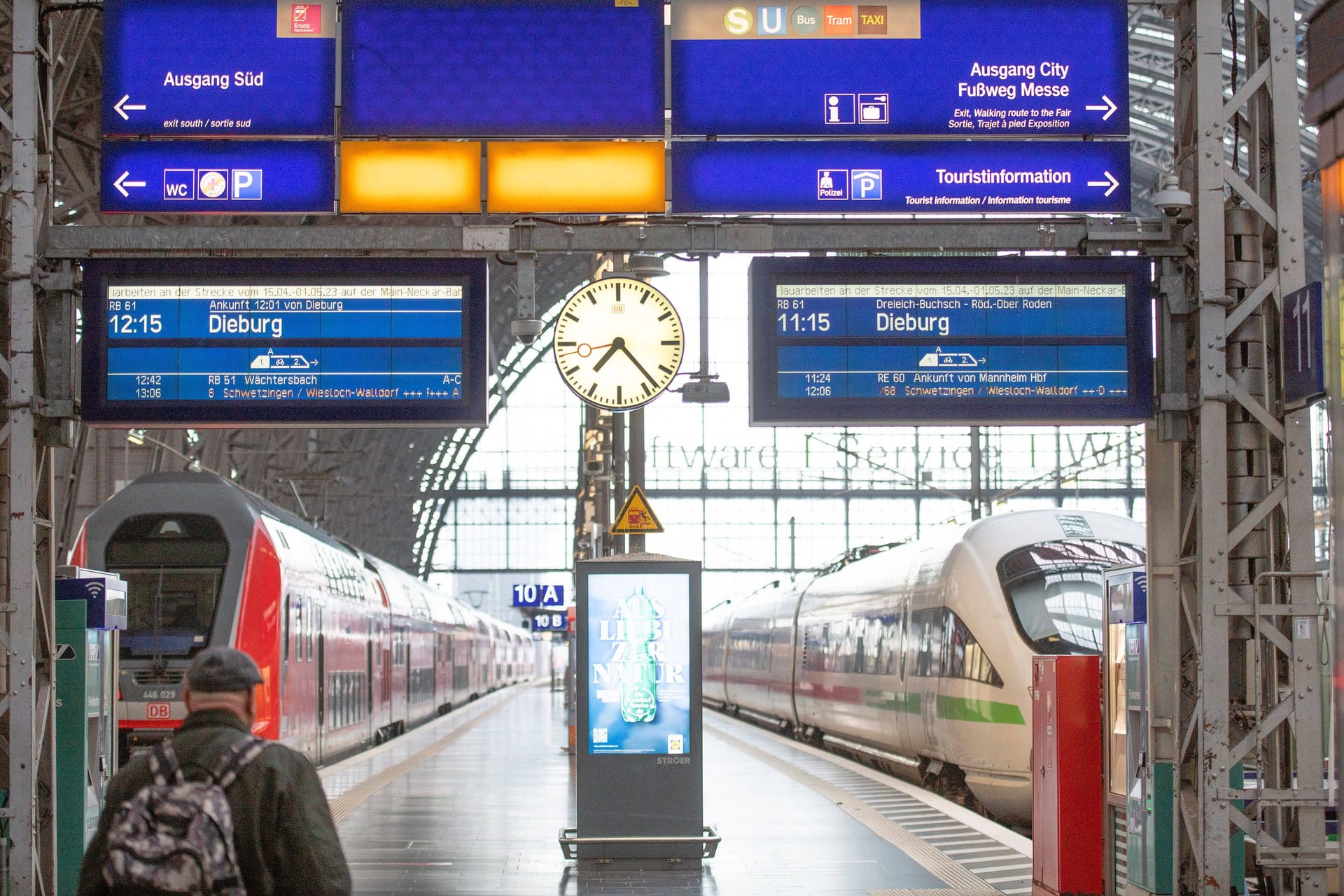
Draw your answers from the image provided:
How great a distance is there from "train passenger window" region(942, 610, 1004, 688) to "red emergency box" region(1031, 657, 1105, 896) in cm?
519

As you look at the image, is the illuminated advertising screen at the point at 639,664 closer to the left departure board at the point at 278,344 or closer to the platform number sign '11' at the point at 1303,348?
the left departure board at the point at 278,344

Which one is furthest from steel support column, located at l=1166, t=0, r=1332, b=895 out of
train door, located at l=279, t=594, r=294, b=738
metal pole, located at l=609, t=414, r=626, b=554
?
metal pole, located at l=609, t=414, r=626, b=554

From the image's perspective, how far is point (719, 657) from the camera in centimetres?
4356

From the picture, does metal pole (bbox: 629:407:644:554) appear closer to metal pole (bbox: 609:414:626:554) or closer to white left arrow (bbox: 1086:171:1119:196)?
metal pole (bbox: 609:414:626:554)

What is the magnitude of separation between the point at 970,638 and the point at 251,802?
11.9m

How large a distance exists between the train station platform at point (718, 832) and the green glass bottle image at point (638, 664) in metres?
1.08

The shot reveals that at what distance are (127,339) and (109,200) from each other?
755 millimetres

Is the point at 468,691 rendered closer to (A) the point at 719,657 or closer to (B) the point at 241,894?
(A) the point at 719,657

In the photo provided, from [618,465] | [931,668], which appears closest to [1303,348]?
[931,668]

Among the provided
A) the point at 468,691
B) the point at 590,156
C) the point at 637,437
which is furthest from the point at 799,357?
the point at 468,691

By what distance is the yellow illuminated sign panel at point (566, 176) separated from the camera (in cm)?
872

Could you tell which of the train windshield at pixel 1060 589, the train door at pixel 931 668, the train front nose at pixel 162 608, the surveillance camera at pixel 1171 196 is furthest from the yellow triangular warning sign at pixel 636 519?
the surveillance camera at pixel 1171 196

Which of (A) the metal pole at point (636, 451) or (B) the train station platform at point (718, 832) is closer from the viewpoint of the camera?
(B) the train station platform at point (718, 832)

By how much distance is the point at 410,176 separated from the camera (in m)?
8.69
